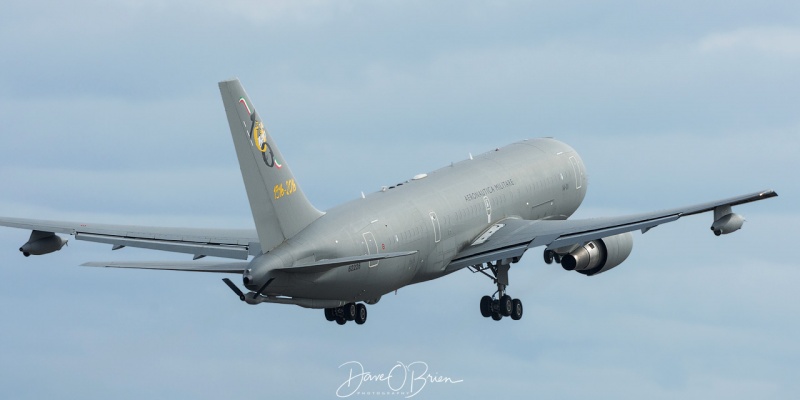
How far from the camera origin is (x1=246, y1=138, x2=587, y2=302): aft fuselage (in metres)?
77.6

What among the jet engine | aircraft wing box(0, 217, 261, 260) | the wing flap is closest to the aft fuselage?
aircraft wing box(0, 217, 261, 260)

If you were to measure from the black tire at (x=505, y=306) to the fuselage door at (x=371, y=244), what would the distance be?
10.9 meters

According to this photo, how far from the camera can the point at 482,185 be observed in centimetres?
9038

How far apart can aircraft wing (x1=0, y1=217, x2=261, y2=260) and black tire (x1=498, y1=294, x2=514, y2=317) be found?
1130cm

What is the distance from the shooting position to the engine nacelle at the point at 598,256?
90.5 m

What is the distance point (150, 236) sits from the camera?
8781 centimetres

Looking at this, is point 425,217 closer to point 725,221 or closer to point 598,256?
point 598,256

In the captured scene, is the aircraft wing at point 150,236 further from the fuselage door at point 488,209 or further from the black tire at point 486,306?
the black tire at point 486,306

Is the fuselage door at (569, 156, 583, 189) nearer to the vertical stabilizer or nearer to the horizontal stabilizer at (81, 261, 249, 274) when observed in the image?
the vertical stabilizer

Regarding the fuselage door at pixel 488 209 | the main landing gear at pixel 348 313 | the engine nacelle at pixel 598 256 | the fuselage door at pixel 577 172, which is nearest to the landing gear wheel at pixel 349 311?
the main landing gear at pixel 348 313

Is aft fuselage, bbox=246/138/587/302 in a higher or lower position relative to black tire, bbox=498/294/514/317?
higher

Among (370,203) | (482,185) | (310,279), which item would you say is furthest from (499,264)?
(310,279)

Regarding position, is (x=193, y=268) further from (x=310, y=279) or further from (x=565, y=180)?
(x=565, y=180)

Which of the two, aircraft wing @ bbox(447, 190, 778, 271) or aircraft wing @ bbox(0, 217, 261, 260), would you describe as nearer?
aircraft wing @ bbox(447, 190, 778, 271)
